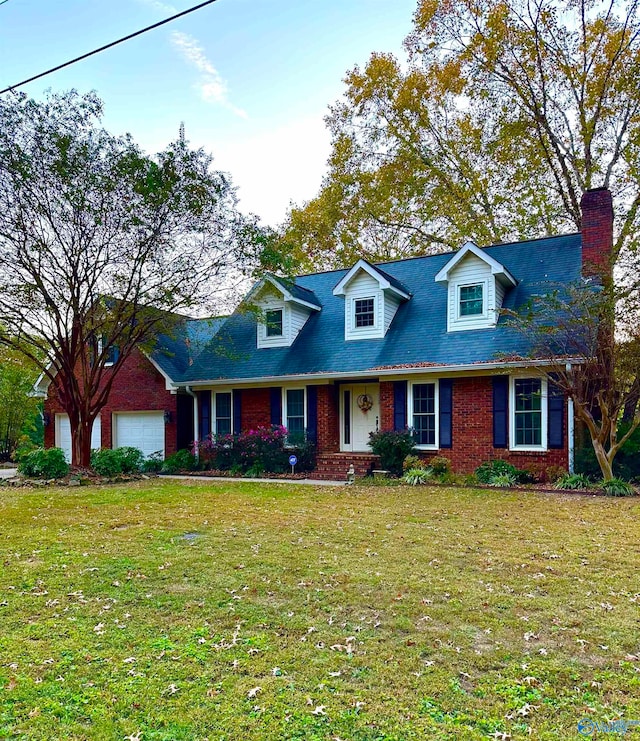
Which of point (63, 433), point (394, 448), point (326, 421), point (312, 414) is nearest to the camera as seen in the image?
point (394, 448)

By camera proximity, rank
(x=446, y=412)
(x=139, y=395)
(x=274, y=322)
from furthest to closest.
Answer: (x=139, y=395) → (x=274, y=322) → (x=446, y=412)

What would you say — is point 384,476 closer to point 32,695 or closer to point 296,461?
point 296,461

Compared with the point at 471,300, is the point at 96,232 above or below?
above

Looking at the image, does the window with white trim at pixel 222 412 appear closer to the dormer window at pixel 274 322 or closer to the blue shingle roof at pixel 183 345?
the blue shingle roof at pixel 183 345

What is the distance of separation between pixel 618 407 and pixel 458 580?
26.2ft

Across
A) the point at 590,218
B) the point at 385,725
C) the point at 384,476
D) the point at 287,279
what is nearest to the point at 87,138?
the point at 287,279

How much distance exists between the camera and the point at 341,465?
15430 mm

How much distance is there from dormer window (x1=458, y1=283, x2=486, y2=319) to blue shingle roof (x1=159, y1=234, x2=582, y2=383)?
2.02ft

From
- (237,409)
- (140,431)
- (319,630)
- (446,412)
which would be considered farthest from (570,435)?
(140,431)

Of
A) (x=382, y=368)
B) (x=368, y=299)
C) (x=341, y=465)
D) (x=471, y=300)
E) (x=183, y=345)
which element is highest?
(x=368, y=299)

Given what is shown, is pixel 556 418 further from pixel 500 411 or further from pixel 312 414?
pixel 312 414

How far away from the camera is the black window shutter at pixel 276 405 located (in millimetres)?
17125

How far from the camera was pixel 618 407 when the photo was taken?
11633 mm

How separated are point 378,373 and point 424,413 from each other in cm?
165
